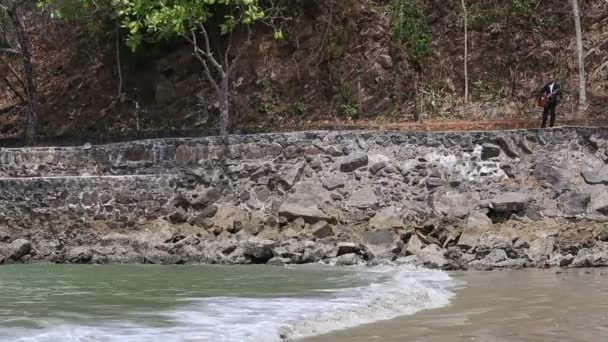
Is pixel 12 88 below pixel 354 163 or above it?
above

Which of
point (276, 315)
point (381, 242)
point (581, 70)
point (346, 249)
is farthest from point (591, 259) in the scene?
point (581, 70)

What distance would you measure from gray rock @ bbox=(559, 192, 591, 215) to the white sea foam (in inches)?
175

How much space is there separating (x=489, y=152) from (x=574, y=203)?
168 cm

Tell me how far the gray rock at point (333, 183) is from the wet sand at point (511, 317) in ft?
15.2

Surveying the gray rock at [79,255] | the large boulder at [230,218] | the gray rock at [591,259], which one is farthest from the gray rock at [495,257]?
the gray rock at [79,255]

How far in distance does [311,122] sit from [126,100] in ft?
20.8

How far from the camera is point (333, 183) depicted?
14.2 metres

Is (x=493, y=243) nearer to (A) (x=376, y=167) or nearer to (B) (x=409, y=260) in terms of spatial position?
(B) (x=409, y=260)

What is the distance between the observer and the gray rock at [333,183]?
14.2 metres

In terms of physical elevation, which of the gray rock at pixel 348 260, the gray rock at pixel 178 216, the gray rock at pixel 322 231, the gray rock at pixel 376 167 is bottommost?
the gray rock at pixel 348 260

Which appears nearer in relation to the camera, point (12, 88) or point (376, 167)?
point (376, 167)

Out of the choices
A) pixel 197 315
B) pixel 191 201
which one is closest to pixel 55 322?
pixel 197 315

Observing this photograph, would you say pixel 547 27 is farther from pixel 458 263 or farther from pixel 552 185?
pixel 458 263

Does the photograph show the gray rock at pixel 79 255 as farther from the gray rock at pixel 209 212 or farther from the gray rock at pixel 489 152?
the gray rock at pixel 489 152
